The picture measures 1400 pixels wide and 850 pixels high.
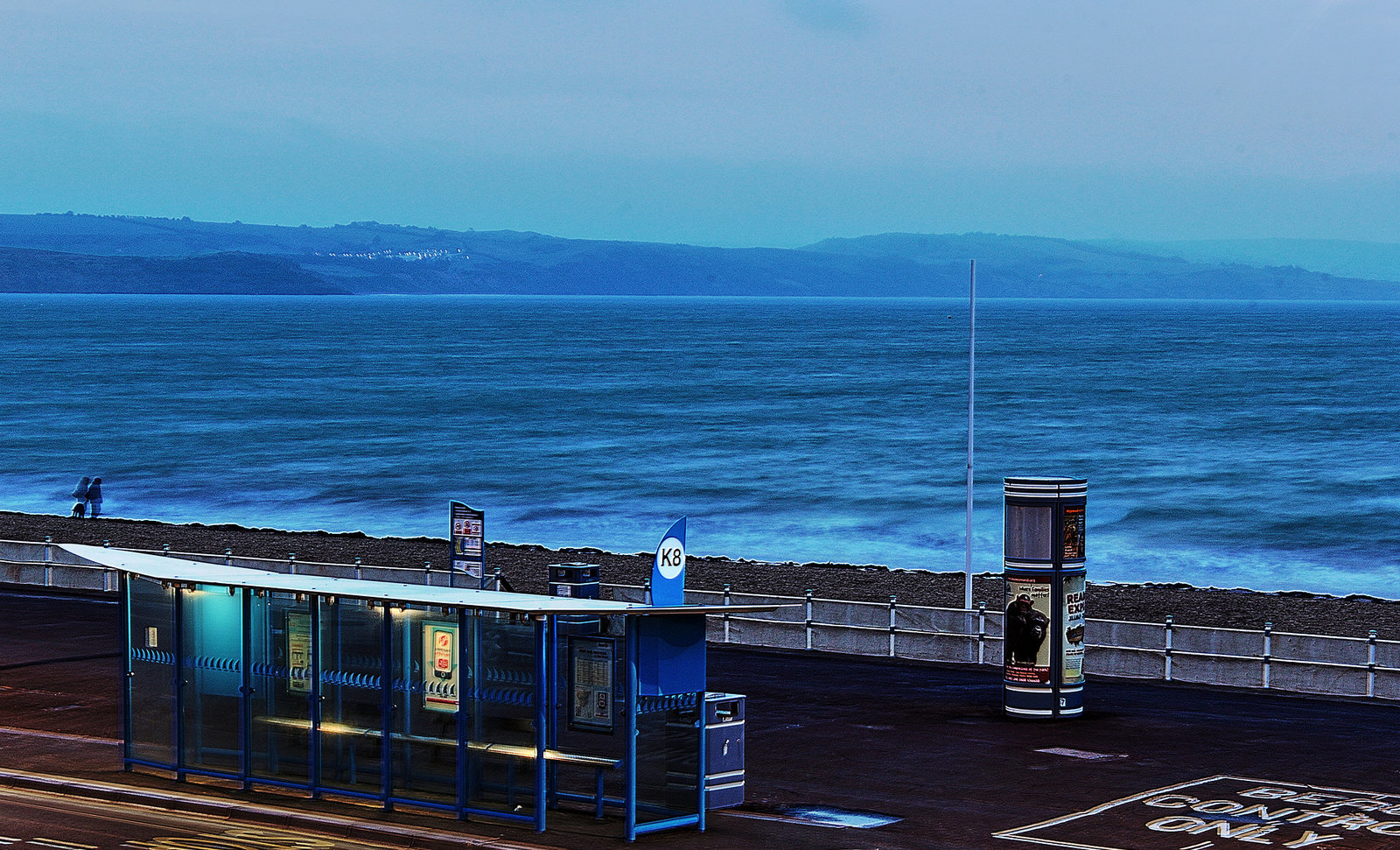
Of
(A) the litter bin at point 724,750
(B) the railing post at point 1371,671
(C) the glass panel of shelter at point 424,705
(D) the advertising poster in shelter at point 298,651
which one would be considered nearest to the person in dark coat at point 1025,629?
(B) the railing post at point 1371,671

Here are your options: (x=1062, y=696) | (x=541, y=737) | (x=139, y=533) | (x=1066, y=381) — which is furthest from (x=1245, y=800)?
(x=1066, y=381)

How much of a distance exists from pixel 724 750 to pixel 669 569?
1910mm

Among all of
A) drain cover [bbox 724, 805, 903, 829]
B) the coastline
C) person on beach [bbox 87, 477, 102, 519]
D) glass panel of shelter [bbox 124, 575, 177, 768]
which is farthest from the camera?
person on beach [bbox 87, 477, 102, 519]

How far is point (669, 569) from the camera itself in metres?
13.9

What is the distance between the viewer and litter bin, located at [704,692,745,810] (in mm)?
14617

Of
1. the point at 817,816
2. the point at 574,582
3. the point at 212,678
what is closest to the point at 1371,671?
the point at 817,816

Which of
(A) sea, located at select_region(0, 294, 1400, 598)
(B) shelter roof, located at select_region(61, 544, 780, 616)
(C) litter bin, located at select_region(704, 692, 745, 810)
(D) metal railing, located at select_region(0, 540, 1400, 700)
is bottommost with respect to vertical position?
(A) sea, located at select_region(0, 294, 1400, 598)

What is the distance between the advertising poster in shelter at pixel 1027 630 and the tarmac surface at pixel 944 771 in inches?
22.8

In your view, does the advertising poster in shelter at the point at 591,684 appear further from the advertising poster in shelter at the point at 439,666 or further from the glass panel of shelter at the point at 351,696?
the glass panel of shelter at the point at 351,696

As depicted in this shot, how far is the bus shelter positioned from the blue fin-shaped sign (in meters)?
0.16

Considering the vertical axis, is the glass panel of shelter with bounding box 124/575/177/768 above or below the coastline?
above

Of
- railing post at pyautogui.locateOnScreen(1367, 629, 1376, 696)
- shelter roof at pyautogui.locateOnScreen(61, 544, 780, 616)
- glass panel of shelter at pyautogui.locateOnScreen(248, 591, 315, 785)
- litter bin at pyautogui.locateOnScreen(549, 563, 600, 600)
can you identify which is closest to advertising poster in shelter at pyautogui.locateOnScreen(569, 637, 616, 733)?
shelter roof at pyautogui.locateOnScreen(61, 544, 780, 616)

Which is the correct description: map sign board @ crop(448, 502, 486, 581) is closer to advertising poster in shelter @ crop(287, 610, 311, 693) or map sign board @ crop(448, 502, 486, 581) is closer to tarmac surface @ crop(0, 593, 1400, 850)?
tarmac surface @ crop(0, 593, 1400, 850)

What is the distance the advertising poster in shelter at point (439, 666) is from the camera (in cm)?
1472
